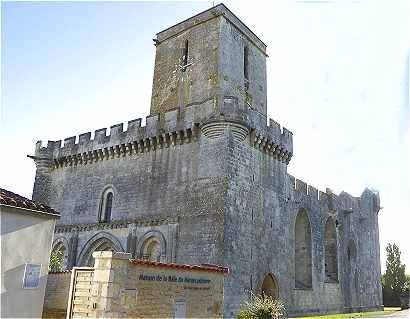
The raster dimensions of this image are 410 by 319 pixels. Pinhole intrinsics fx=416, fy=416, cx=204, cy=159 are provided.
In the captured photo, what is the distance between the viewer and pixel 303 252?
75.3ft

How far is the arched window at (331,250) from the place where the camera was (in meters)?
25.6

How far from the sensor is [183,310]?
425 inches

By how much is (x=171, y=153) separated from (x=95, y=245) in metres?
5.91

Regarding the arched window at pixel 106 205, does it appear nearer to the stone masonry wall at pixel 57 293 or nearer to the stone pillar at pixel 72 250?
the stone pillar at pixel 72 250

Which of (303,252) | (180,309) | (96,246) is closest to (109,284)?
(180,309)

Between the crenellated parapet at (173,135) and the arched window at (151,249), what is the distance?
4.29m

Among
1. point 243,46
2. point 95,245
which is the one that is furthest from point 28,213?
point 243,46

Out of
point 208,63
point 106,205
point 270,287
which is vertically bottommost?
point 270,287

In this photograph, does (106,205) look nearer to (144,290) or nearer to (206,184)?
(206,184)

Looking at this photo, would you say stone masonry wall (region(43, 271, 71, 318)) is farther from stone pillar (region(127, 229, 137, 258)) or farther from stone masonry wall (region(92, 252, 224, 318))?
stone pillar (region(127, 229, 137, 258))

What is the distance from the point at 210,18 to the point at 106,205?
10.7 metres

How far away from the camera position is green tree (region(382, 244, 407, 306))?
36344 mm

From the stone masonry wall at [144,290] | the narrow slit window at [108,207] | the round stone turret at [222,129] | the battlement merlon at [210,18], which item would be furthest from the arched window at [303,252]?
the stone masonry wall at [144,290]

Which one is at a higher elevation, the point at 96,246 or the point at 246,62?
the point at 246,62
